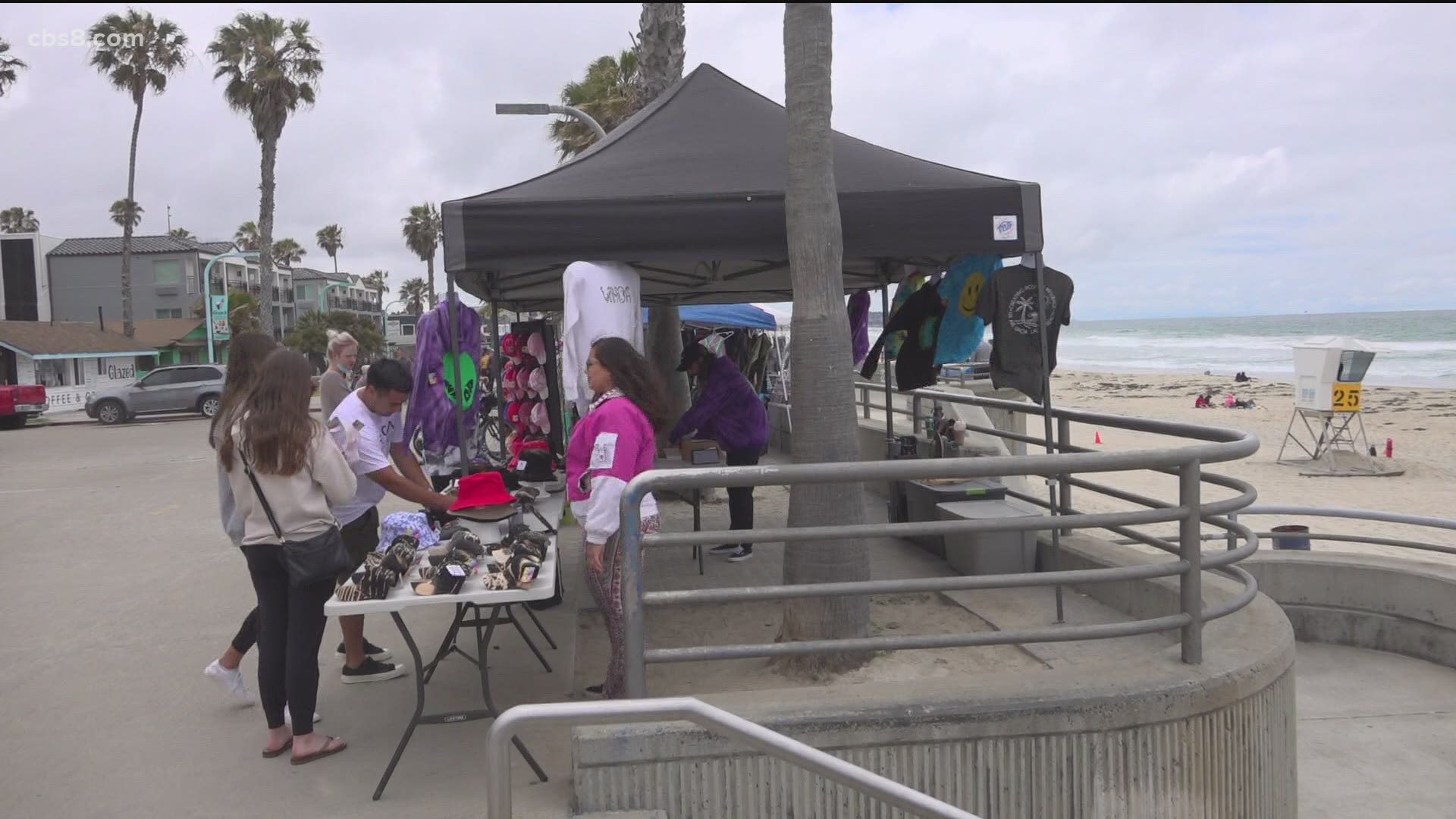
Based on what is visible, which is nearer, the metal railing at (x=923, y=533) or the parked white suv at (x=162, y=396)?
the metal railing at (x=923, y=533)

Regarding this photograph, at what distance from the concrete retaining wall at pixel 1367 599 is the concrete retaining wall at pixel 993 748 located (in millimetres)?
2988

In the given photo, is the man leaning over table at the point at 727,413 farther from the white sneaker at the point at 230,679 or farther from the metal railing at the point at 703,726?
the metal railing at the point at 703,726

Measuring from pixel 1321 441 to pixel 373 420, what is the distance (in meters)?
18.6

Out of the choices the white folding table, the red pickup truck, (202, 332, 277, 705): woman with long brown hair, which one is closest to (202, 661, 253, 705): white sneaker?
(202, 332, 277, 705): woman with long brown hair

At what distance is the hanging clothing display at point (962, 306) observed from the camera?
6.36 metres

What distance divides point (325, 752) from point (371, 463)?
1.25 meters

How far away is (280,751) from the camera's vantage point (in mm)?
4152

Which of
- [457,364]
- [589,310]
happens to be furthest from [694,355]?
[589,310]

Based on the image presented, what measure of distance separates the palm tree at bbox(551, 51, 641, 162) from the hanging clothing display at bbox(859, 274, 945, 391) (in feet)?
39.6

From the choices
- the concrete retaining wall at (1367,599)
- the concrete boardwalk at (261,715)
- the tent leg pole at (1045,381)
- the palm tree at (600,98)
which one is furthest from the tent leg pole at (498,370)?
the palm tree at (600,98)

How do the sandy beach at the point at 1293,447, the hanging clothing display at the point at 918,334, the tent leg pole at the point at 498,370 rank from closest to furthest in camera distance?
the tent leg pole at the point at 498,370
the hanging clothing display at the point at 918,334
the sandy beach at the point at 1293,447

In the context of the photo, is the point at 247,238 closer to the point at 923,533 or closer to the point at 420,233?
the point at 420,233

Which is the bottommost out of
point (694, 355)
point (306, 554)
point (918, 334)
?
point (306, 554)

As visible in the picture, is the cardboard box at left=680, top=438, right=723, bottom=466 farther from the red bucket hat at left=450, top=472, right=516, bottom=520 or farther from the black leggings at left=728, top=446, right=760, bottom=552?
the red bucket hat at left=450, top=472, right=516, bottom=520
